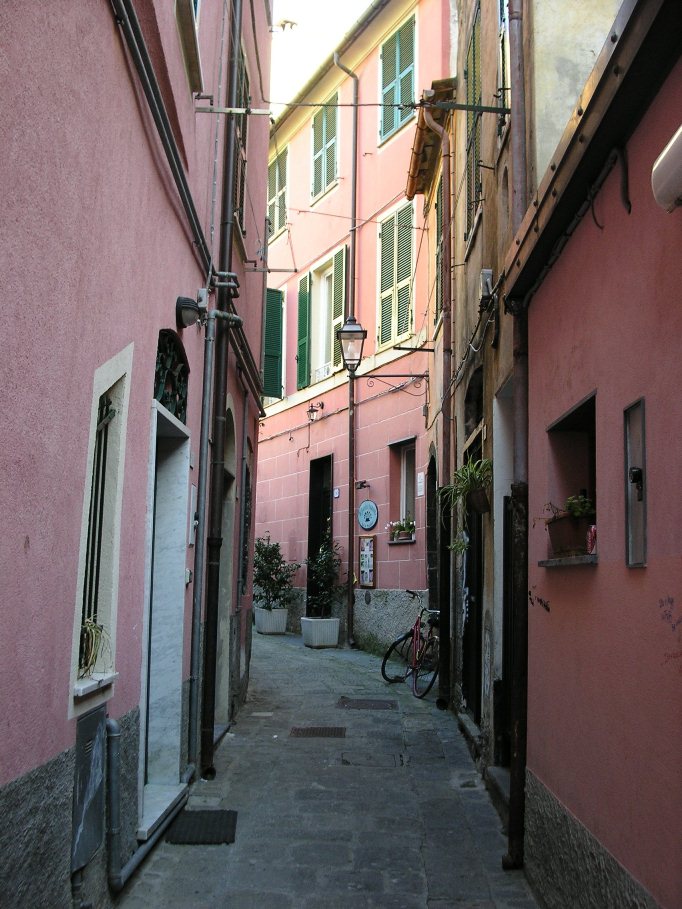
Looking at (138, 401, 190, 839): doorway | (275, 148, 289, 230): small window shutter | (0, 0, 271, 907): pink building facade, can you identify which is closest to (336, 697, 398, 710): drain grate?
(0, 0, 271, 907): pink building facade

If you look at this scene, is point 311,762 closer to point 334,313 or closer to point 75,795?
point 75,795

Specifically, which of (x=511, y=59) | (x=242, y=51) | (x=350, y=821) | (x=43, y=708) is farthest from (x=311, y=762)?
(x=242, y=51)

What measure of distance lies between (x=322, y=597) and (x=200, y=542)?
993cm

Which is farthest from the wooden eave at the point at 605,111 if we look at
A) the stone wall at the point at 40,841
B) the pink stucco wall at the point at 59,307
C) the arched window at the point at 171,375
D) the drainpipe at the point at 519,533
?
the stone wall at the point at 40,841

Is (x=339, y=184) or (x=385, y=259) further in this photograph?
(x=339, y=184)

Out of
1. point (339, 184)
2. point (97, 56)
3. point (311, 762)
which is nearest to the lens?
point (97, 56)

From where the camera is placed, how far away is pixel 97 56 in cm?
367

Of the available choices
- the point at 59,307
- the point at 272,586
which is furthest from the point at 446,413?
the point at 272,586

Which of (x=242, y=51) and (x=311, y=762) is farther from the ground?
(x=242, y=51)

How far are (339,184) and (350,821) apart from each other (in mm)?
13544

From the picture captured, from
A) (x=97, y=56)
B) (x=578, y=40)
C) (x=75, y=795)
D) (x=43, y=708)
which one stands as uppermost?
(x=578, y=40)

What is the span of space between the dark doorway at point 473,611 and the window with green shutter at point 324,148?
10403mm

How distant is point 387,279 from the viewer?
51.9 ft

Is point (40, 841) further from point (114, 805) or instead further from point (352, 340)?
point (352, 340)
